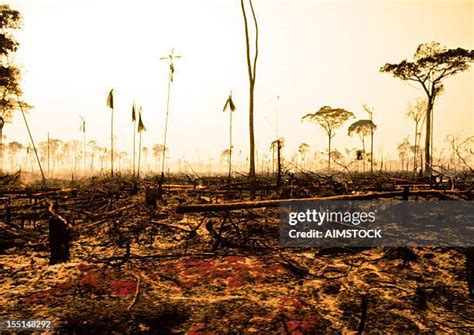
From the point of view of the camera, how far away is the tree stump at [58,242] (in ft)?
14.3

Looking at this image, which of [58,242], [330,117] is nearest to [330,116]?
[330,117]

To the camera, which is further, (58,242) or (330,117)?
(330,117)

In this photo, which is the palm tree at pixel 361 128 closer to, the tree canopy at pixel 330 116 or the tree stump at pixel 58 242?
the tree canopy at pixel 330 116

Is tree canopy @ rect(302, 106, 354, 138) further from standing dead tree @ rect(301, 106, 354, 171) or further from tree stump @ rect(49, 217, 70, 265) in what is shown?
tree stump @ rect(49, 217, 70, 265)

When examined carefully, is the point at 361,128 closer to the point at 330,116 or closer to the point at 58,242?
the point at 330,116

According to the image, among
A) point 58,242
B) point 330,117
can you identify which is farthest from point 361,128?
point 58,242

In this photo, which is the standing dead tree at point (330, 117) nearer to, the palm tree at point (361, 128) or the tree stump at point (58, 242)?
the palm tree at point (361, 128)

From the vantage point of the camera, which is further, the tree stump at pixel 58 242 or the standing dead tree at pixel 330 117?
the standing dead tree at pixel 330 117

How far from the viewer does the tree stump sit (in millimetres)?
4363

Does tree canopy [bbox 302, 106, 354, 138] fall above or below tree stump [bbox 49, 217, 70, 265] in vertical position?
above

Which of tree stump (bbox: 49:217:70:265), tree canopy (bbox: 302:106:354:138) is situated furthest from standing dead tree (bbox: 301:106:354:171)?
tree stump (bbox: 49:217:70:265)

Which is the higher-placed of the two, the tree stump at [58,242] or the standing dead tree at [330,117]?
the standing dead tree at [330,117]

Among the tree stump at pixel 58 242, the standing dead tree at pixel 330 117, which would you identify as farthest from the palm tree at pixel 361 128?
the tree stump at pixel 58 242

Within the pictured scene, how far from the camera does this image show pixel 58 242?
4.46 metres
